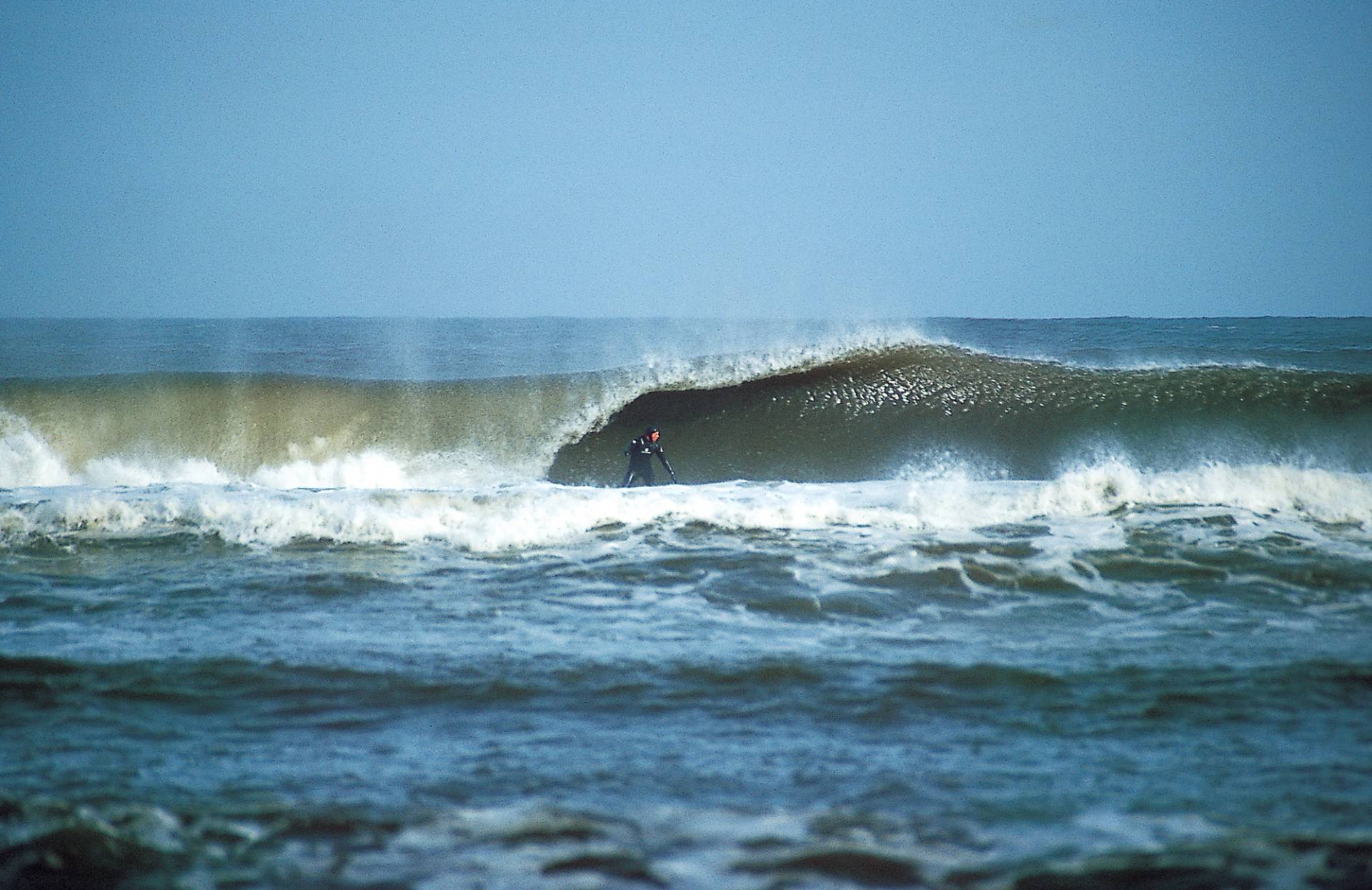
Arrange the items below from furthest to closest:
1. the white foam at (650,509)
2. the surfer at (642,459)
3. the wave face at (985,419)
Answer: the wave face at (985,419) → the surfer at (642,459) → the white foam at (650,509)

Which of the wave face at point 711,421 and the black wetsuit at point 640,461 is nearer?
the black wetsuit at point 640,461

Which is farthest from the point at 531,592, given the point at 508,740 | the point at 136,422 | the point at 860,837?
the point at 136,422

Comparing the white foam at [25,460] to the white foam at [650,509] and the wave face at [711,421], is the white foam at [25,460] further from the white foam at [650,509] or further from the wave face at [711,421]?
the white foam at [650,509]

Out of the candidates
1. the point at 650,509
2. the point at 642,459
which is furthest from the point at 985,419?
the point at 650,509

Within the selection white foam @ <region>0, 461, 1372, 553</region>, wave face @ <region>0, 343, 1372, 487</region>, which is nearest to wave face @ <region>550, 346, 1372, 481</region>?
wave face @ <region>0, 343, 1372, 487</region>

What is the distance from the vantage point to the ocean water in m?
3.40

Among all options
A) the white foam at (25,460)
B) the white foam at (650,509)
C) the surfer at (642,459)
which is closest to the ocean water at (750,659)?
the white foam at (650,509)

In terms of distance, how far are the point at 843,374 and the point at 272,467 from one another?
872cm

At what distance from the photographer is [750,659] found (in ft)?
18.0

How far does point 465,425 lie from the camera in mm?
15531

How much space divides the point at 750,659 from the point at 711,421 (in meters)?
9.35

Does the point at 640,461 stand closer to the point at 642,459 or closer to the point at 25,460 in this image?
the point at 642,459

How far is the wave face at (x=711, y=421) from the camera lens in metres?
13.6

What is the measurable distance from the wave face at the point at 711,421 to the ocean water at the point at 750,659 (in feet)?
0.29
